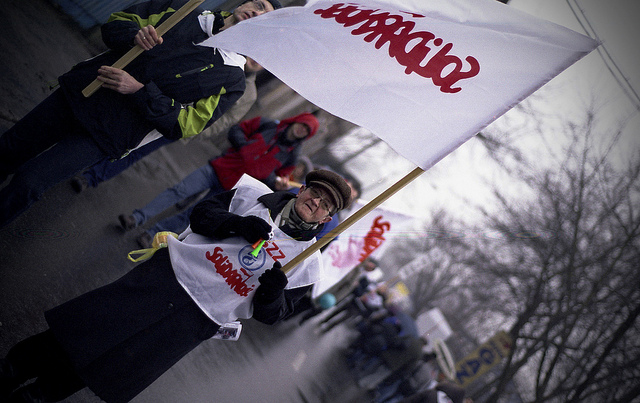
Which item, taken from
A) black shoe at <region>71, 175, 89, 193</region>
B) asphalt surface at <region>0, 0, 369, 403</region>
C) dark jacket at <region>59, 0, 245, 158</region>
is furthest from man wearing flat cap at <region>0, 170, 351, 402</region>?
black shoe at <region>71, 175, 89, 193</region>

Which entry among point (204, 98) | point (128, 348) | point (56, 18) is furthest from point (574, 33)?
point (56, 18)

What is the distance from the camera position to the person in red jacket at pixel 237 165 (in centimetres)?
402

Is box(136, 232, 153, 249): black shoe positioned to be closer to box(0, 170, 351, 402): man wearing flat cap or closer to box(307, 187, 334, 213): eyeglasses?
box(0, 170, 351, 402): man wearing flat cap

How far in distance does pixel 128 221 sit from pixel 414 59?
309 centimetres

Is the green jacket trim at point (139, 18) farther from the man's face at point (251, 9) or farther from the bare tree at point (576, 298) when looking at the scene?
the bare tree at point (576, 298)

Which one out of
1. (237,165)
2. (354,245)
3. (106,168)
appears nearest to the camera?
(106,168)

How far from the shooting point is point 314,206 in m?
2.21

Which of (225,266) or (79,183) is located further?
(79,183)

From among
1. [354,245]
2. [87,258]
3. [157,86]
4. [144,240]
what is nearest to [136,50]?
[157,86]

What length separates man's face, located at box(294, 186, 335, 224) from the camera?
2.20 m

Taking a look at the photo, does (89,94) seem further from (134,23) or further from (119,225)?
(119,225)

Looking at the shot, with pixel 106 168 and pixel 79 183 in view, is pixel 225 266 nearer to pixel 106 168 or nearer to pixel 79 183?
pixel 106 168

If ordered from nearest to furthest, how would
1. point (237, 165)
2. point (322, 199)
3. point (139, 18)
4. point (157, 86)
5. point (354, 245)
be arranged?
point (322, 199), point (157, 86), point (139, 18), point (237, 165), point (354, 245)

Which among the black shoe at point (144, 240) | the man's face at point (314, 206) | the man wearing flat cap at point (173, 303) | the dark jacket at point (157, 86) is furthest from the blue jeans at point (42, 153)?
the black shoe at point (144, 240)
